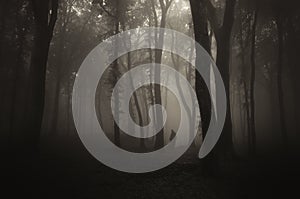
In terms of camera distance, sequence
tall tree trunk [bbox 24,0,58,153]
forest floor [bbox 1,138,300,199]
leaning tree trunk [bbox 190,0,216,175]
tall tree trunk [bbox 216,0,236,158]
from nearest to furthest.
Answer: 1. forest floor [bbox 1,138,300,199]
2. leaning tree trunk [bbox 190,0,216,175]
3. tall tree trunk [bbox 216,0,236,158]
4. tall tree trunk [bbox 24,0,58,153]

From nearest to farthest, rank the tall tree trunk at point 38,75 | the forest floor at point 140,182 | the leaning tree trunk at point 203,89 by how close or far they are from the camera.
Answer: the forest floor at point 140,182
the leaning tree trunk at point 203,89
the tall tree trunk at point 38,75

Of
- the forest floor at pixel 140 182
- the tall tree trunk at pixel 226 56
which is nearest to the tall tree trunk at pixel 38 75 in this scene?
the forest floor at pixel 140 182

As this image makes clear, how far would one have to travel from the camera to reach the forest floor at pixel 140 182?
8942mm

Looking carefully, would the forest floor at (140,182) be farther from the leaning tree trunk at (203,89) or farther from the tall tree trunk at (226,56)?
the tall tree trunk at (226,56)

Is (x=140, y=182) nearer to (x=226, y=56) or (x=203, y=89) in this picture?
(x=203, y=89)

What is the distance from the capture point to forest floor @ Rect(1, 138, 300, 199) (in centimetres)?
894

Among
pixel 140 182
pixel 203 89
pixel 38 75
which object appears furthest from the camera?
pixel 38 75

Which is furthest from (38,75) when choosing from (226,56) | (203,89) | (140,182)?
(226,56)

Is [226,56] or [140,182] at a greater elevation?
[226,56]

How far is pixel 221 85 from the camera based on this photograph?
14.3 metres

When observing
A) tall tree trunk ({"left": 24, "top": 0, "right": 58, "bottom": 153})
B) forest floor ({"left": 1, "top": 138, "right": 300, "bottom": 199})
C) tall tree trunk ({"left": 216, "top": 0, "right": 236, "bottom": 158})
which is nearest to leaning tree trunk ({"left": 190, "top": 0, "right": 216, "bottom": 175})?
forest floor ({"left": 1, "top": 138, "right": 300, "bottom": 199})

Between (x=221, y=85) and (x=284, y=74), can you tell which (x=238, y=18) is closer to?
(x=221, y=85)

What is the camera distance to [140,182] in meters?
10.9

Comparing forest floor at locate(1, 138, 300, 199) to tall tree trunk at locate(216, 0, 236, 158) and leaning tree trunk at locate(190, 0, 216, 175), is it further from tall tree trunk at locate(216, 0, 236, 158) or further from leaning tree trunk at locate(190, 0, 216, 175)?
tall tree trunk at locate(216, 0, 236, 158)
